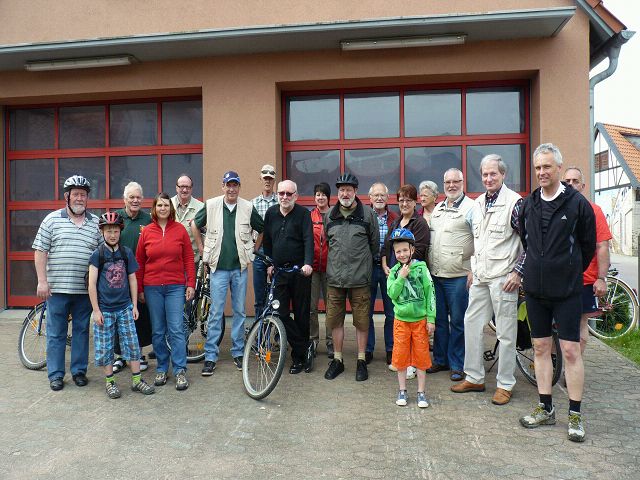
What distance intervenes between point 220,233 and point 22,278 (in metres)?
5.46

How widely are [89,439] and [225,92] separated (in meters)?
5.28

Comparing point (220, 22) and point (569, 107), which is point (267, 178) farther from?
point (569, 107)

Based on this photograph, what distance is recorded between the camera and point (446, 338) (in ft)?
16.4

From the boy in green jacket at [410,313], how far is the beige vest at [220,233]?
169cm

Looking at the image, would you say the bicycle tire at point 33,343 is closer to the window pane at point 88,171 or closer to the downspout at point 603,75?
the window pane at point 88,171

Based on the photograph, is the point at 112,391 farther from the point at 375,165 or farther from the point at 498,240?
the point at 375,165

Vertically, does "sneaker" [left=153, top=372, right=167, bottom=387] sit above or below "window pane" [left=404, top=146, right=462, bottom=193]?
below

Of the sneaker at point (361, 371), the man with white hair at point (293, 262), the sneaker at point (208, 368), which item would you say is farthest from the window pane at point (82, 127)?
the sneaker at point (361, 371)

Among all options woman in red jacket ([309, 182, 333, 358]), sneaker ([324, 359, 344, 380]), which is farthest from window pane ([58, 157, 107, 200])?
sneaker ([324, 359, 344, 380])

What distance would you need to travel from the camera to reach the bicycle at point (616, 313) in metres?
6.64

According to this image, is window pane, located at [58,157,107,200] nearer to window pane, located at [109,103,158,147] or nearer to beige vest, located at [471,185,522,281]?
window pane, located at [109,103,158,147]

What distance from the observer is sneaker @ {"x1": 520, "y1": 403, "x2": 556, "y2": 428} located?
12.0 ft

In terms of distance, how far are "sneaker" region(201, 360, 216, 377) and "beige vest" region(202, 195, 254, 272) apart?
960mm

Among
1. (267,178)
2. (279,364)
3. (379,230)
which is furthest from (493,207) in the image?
(267,178)
